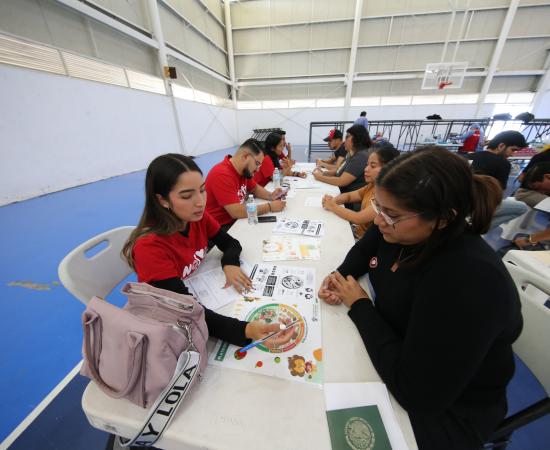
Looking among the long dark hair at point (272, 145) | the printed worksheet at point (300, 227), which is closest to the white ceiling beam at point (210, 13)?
the long dark hair at point (272, 145)

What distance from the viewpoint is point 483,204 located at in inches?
26.6

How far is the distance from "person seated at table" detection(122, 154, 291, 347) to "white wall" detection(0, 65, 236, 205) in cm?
438

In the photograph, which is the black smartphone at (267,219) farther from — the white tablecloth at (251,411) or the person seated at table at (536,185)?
the person seated at table at (536,185)

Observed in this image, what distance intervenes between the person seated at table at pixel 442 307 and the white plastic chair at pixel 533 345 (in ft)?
0.36

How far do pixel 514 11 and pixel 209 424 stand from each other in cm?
1418

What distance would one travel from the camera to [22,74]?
366 centimetres

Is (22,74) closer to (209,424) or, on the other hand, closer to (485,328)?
(209,424)

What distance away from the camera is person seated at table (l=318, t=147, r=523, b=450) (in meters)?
0.53

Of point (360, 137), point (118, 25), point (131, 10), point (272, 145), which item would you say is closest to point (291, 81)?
point (131, 10)

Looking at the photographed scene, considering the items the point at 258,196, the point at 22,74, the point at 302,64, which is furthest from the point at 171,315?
the point at 302,64

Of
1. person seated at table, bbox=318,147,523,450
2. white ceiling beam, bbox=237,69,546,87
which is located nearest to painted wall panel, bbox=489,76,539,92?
white ceiling beam, bbox=237,69,546,87

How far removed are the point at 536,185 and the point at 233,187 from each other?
3308 millimetres

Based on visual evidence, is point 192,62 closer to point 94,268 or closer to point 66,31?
point 66,31

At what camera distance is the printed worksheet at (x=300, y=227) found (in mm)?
1535
